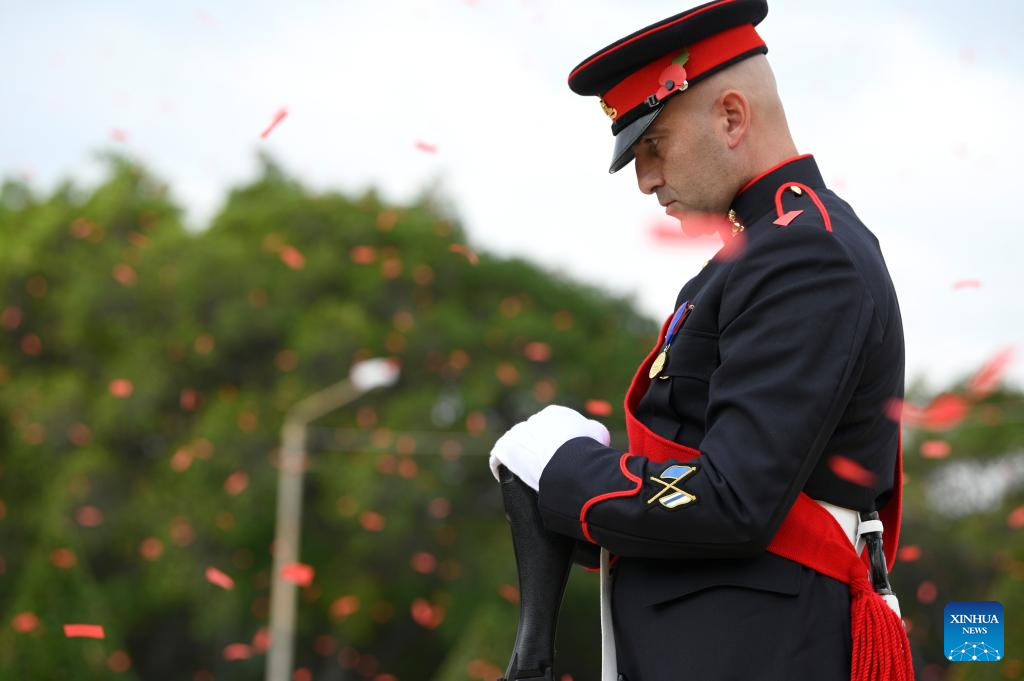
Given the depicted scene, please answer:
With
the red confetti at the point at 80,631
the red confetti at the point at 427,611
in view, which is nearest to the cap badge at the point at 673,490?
the red confetti at the point at 80,631

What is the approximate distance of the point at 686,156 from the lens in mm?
2324

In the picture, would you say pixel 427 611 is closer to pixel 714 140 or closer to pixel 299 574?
pixel 299 574

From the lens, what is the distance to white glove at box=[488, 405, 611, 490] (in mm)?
2211

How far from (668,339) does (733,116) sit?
0.38 m

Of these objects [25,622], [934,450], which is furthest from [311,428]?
[25,622]

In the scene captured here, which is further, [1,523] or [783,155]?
[1,523]

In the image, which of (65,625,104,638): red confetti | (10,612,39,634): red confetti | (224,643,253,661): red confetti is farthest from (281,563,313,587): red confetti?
(65,625,104,638): red confetti

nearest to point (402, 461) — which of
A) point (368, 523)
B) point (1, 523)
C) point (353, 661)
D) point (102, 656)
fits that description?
point (368, 523)

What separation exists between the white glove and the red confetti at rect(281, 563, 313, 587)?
17614 millimetres

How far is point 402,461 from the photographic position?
2647 cm

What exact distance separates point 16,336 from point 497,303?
9892mm

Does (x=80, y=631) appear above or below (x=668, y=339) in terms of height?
below

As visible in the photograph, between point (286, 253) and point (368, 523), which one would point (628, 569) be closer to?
point (368, 523)

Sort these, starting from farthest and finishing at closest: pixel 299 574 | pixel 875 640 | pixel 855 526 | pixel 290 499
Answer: pixel 299 574 < pixel 290 499 < pixel 855 526 < pixel 875 640
